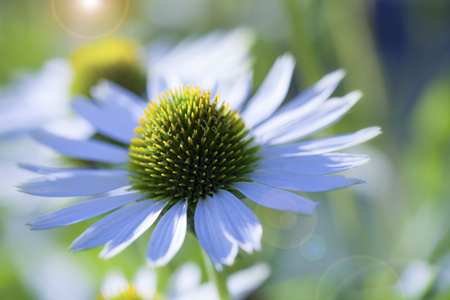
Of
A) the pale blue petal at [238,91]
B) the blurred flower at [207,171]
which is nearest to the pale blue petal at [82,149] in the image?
the blurred flower at [207,171]

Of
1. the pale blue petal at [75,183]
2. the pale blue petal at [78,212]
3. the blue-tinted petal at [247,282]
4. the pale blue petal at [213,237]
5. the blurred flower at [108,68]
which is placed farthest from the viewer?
the blurred flower at [108,68]

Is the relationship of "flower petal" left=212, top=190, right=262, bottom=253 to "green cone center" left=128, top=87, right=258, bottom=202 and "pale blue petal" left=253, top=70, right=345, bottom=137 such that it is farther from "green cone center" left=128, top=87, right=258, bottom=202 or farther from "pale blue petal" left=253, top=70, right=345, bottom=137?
"pale blue petal" left=253, top=70, right=345, bottom=137

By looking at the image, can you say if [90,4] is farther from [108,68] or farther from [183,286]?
[183,286]

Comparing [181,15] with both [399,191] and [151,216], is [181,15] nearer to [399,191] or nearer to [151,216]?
[399,191]

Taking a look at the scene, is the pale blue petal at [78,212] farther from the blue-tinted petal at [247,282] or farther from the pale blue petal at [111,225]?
the blue-tinted petal at [247,282]

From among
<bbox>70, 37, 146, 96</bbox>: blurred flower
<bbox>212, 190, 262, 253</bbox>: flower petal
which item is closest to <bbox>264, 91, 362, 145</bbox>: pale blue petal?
<bbox>212, 190, 262, 253</bbox>: flower petal

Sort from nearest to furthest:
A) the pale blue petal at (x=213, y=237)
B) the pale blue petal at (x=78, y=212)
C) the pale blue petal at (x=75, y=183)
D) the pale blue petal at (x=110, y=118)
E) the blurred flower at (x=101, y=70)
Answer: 1. the pale blue petal at (x=213, y=237)
2. the pale blue petal at (x=78, y=212)
3. the pale blue petal at (x=75, y=183)
4. the pale blue petal at (x=110, y=118)
5. the blurred flower at (x=101, y=70)
